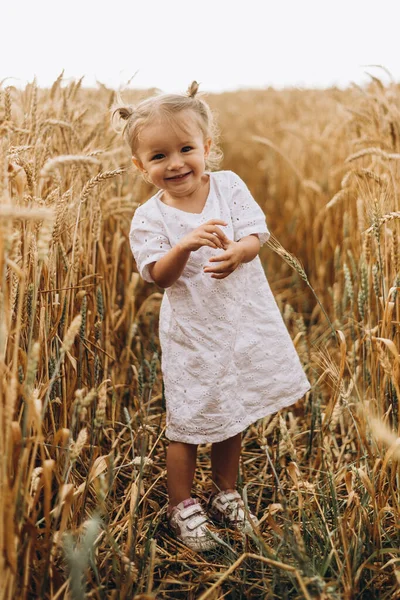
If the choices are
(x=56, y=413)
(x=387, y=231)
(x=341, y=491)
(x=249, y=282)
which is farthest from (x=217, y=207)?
(x=341, y=491)

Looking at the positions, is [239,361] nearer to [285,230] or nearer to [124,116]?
[124,116]

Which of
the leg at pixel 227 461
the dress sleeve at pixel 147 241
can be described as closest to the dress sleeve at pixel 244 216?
the dress sleeve at pixel 147 241

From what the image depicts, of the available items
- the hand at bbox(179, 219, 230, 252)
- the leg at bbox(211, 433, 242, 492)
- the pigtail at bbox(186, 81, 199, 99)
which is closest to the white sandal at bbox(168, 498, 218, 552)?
the leg at bbox(211, 433, 242, 492)

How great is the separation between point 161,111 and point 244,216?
1.20ft

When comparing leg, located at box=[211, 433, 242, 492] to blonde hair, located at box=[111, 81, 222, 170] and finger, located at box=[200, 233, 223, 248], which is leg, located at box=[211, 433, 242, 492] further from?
blonde hair, located at box=[111, 81, 222, 170]

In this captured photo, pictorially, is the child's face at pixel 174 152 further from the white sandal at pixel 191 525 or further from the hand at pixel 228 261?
the white sandal at pixel 191 525

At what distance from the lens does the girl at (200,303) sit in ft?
5.02

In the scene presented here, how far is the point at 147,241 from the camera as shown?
5.18ft

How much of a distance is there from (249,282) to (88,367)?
1.86ft

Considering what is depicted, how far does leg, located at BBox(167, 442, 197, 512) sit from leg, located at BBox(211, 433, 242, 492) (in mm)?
103

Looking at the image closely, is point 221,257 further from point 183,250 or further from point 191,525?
point 191,525

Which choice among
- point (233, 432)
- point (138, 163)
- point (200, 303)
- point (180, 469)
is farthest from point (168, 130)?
point (180, 469)

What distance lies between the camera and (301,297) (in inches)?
133

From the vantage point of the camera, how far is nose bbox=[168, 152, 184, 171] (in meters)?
1.51
